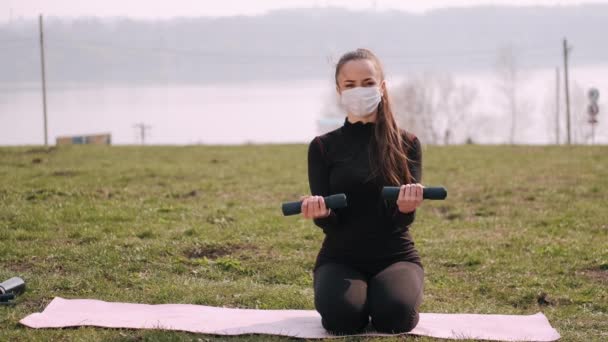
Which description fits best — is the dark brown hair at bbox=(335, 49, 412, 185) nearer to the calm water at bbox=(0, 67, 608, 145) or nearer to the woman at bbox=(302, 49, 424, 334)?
the woman at bbox=(302, 49, 424, 334)

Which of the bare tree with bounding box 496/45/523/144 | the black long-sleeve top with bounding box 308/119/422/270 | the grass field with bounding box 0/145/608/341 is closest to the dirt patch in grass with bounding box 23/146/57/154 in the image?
the grass field with bounding box 0/145/608/341

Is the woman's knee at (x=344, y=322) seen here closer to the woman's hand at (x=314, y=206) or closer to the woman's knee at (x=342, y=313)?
the woman's knee at (x=342, y=313)

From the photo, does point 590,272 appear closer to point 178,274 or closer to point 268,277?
point 268,277

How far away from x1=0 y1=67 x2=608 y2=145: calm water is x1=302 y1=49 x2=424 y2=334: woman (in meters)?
61.7

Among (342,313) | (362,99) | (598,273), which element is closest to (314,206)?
(342,313)

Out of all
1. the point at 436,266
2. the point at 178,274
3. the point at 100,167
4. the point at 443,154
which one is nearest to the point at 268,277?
the point at 178,274

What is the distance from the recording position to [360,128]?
692 centimetres

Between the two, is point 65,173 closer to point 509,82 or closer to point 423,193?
point 423,193

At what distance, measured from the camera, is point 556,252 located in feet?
33.9

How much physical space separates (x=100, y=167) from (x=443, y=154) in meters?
9.59

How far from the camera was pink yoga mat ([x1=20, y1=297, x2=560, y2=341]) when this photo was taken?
6742mm

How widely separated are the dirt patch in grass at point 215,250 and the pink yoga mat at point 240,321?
8.20ft

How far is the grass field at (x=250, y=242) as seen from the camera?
805cm

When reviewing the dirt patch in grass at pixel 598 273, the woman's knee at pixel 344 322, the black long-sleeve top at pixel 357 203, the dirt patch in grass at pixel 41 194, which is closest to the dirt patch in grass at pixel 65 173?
the dirt patch in grass at pixel 41 194
